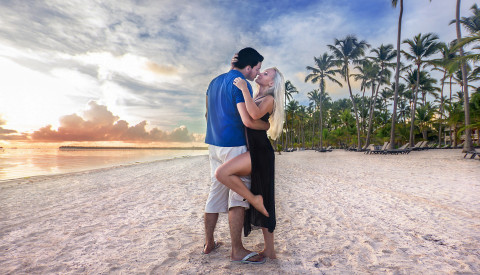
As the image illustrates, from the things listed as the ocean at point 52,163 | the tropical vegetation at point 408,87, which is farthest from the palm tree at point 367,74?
Answer: the ocean at point 52,163

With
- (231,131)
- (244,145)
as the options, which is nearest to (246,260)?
(244,145)

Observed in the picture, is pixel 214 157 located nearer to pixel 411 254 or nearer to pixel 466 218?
pixel 411 254

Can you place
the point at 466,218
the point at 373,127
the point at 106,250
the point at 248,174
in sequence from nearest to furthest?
the point at 248,174, the point at 106,250, the point at 466,218, the point at 373,127

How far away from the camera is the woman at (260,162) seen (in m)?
1.96

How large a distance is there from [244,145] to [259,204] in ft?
1.71

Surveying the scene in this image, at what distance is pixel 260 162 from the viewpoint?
2.07 meters

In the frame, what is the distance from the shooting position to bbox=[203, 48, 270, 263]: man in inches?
81.7

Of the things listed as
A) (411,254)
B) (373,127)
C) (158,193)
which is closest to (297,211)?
(411,254)

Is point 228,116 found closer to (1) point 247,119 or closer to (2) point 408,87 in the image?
(1) point 247,119

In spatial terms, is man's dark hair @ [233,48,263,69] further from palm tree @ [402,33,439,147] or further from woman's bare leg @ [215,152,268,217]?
palm tree @ [402,33,439,147]

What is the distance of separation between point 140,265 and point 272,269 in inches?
48.2

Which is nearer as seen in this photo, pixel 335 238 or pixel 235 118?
pixel 235 118

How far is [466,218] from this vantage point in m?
3.50

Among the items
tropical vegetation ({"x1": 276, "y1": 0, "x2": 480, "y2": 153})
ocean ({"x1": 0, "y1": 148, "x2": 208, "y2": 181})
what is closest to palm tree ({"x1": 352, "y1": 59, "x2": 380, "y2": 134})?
tropical vegetation ({"x1": 276, "y1": 0, "x2": 480, "y2": 153})
